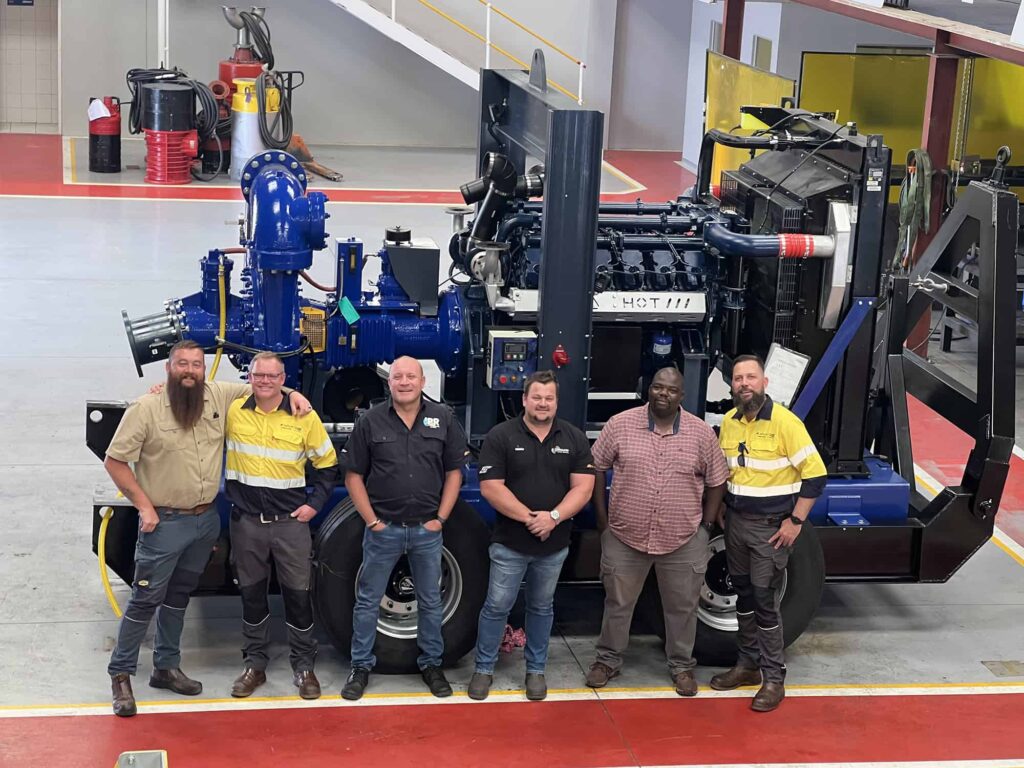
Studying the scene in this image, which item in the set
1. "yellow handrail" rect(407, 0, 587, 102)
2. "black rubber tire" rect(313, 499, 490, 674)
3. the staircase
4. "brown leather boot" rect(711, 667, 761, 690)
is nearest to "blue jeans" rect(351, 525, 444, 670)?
"black rubber tire" rect(313, 499, 490, 674)

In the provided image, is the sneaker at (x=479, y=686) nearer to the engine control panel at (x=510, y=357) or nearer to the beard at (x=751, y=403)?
the engine control panel at (x=510, y=357)

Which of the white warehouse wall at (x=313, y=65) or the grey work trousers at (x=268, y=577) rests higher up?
the white warehouse wall at (x=313, y=65)

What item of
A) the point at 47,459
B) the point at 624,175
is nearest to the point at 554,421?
the point at 47,459

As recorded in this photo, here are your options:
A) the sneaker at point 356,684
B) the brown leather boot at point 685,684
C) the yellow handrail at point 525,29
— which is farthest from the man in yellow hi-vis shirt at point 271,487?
the yellow handrail at point 525,29

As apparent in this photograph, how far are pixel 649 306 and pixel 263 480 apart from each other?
90.8 inches

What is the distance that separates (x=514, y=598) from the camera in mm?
7215

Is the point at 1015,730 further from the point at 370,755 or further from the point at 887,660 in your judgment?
the point at 370,755

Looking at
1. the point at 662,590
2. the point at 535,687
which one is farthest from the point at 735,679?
the point at 535,687

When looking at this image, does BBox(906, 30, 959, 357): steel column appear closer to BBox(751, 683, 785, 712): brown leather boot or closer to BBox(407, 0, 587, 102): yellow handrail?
BBox(751, 683, 785, 712): brown leather boot

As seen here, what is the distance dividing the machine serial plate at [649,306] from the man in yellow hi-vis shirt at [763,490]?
0.81 metres

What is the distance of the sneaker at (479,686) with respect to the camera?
7230 millimetres

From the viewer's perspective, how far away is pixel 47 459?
409 inches

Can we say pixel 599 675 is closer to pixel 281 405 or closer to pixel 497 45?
pixel 281 405

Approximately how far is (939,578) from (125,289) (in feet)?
32.4
